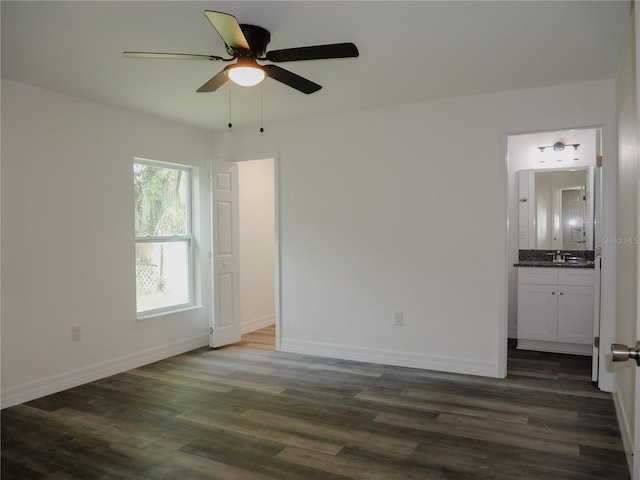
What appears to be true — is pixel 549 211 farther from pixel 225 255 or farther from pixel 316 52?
pixel 316 52

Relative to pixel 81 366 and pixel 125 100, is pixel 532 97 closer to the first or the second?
pixel 125 100

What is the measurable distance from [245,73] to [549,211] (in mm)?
4265

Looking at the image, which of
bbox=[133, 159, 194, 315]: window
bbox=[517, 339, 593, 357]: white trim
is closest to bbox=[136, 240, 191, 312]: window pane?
bbox=[133, 159, 194, 315]: window

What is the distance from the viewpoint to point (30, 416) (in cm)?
327

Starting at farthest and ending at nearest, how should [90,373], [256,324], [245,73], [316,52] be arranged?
[256,324], [90,373], [245,73], [316,52]

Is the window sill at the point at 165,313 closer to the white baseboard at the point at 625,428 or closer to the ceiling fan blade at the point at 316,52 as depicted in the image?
the ceiling fan blade at the point at 316,52

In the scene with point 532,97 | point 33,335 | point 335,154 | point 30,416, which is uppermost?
point 532,97

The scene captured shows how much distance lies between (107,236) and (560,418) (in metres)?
3.97

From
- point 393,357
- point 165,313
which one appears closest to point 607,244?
point 393,357

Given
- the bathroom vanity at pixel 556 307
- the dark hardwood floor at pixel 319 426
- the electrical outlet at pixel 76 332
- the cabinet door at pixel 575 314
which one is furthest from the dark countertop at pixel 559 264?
the electrical outlet at pixel 76 332

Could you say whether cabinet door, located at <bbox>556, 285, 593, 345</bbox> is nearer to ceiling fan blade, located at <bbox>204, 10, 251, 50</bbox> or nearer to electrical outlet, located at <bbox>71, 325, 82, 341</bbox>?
ceiling fan blade, located at <bbox>204, 10, 251, 50</bbox>

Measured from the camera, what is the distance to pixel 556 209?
5387mm

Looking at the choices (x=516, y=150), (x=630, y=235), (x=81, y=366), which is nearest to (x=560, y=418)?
(x=630, y=235)

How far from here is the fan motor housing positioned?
255cm
